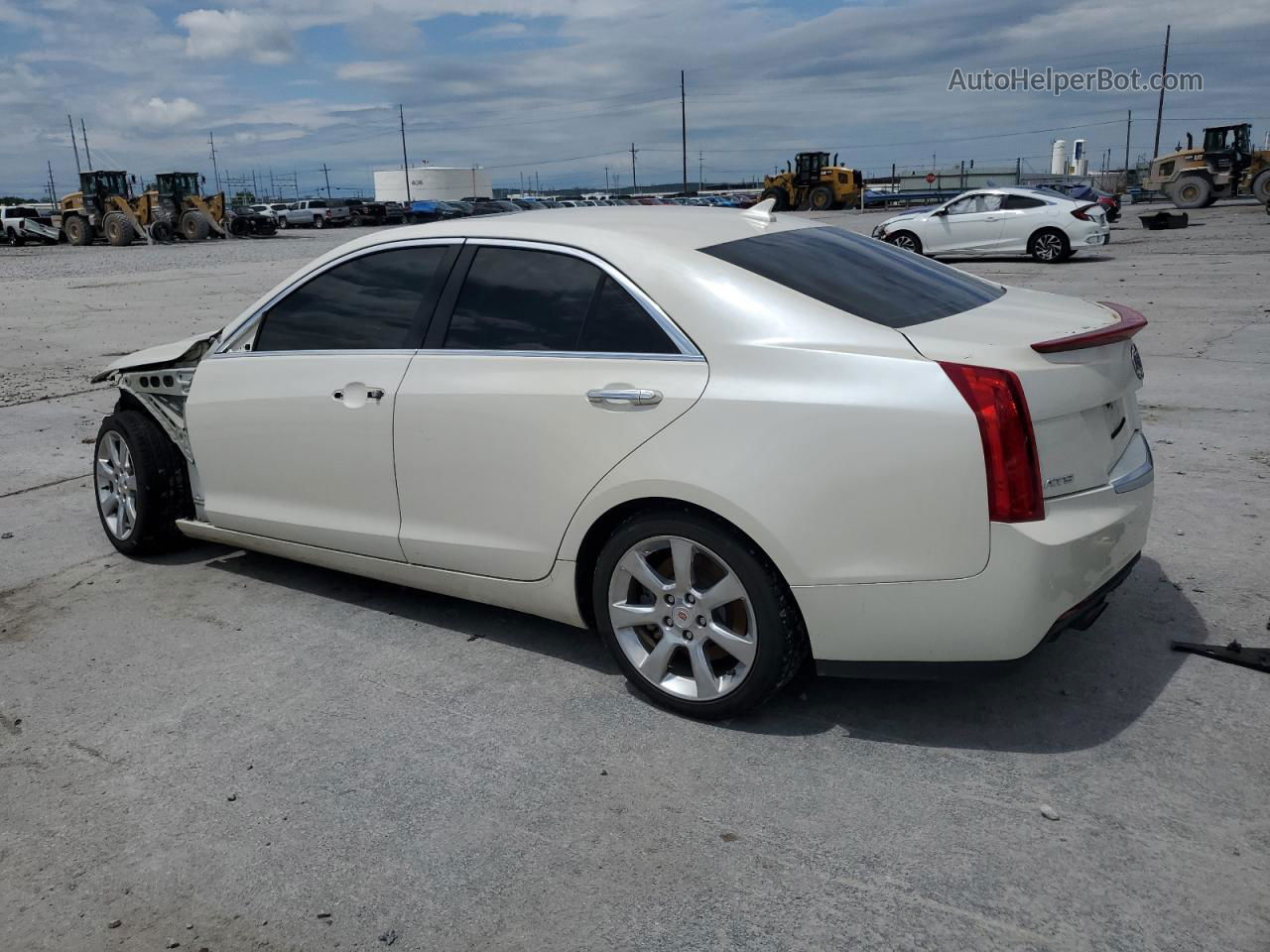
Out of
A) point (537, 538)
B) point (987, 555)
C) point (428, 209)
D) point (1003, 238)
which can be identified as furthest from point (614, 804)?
point (428, 209)

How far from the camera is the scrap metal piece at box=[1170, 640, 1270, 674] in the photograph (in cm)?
368

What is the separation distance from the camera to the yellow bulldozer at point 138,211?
41250 mm

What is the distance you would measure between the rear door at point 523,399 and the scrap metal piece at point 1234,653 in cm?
203

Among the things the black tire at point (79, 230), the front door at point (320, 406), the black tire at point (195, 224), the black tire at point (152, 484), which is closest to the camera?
the front door at point (320, 406)

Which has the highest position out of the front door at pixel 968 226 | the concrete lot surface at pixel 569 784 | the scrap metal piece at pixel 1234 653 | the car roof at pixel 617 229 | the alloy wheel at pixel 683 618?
the car roof at pixel 617 229

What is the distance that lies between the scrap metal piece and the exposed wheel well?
1.66 meters

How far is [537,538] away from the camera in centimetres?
369

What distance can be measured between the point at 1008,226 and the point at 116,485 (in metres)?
19.4

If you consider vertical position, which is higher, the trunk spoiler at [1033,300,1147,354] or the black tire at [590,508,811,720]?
the trunk spoiler at [1033,300,1147,354]

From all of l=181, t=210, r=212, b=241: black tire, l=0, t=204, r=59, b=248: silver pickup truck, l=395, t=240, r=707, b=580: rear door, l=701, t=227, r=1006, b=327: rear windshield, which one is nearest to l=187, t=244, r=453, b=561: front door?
l=395, t=240, r=707, b=580: rear door

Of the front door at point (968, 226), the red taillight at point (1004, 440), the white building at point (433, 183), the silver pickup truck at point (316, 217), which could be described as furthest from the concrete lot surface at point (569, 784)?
the white building at point (433, 183)

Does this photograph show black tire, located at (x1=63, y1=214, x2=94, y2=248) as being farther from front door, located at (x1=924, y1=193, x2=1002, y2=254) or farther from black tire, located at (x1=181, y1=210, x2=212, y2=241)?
front door, located at (x1=924, y1=193, x2=1002, y2=254)

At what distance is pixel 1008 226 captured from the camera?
21.2 m

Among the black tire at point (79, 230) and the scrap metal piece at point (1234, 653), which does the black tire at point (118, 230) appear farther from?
the scrap metal piece at point (1234, 653)
